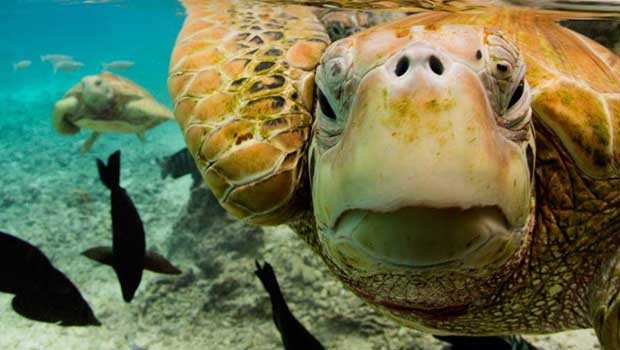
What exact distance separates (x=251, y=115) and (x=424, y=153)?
1108mm

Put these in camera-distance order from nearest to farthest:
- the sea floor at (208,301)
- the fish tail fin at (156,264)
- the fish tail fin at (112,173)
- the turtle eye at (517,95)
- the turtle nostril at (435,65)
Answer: the turtle nostril at (435,65)
the turtle eye at (517,95)
the fish tail fin at (112,173)
the fish tail fin at (156,264)
the sea floor at (208,301)

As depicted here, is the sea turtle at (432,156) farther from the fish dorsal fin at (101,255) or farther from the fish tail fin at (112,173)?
the fish dorsal fin at (101,255)

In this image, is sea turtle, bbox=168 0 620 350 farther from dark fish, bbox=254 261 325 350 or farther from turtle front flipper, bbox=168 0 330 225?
dark fish, bbox=254 261 325 350

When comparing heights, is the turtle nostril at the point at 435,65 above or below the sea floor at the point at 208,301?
above

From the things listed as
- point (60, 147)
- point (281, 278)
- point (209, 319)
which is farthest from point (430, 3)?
point (60, 147)

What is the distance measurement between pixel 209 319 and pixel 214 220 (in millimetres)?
1263

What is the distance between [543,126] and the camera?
1722 millimetres

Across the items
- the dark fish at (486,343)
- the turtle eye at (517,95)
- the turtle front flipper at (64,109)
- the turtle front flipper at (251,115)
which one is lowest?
the turtle front flipper at (64,109)

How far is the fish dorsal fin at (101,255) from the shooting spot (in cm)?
298

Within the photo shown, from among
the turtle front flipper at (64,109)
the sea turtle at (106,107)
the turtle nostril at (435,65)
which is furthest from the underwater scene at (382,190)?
the turtle front flipper at (64,109)

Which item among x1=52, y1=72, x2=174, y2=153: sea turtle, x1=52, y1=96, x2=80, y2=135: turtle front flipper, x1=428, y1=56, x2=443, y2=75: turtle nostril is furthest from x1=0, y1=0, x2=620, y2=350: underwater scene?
x1=52, y1=96, x2=80, y2=135: turtle front flipper

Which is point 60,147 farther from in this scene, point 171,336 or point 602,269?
point 602,269

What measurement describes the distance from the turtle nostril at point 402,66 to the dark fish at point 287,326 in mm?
1806

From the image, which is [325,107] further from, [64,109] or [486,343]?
[64,109]
